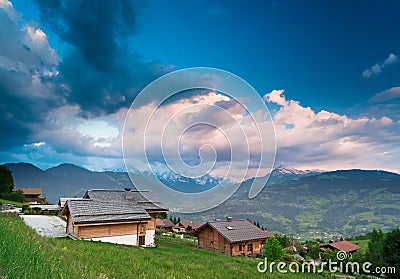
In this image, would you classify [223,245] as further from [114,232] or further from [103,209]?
[103,209]

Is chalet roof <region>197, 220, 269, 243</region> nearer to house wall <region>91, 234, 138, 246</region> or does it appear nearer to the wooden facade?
the wooden facade

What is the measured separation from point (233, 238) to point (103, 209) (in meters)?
19.5

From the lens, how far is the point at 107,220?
Result: 21859mm

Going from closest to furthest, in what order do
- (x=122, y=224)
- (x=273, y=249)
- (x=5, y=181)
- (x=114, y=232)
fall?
1. (x=273, y=249)
2. (x=114, y=232)
3. (x=122, y=224)
4. (x=5, y=181)

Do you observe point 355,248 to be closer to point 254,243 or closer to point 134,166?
point 254,243

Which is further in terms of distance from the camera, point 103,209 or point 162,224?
point 162,224

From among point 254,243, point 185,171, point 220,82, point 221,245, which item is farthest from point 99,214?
point 254,243

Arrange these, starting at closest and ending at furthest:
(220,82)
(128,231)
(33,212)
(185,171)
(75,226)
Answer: (220,82) < (185,171) < (75,226) < (128,231) < (33,212)

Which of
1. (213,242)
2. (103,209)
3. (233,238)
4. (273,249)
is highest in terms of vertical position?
(103,209)

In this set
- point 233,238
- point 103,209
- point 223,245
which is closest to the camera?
point 103,209

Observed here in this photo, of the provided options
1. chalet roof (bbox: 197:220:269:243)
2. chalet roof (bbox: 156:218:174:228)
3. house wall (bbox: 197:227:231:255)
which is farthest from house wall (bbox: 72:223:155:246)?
chalet roof (bbox: 156:218:174:228)

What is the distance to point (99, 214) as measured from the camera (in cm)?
2184

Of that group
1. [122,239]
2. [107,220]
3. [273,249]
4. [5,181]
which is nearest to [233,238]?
[273,249]

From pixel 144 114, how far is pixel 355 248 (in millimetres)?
61792
